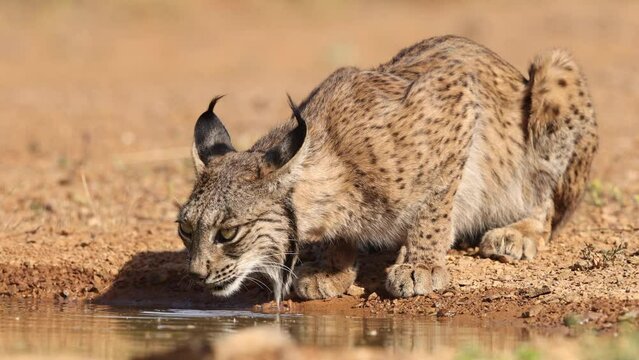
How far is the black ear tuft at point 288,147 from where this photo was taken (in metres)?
7.25

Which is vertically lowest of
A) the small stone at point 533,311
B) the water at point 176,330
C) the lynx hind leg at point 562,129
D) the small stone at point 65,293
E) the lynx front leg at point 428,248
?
the water at point 176,330

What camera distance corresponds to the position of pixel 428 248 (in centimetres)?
807

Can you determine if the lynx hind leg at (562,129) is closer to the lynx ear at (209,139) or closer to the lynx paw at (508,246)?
the lynx paw at (508,246)

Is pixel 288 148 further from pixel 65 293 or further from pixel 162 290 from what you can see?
pixel 65 293

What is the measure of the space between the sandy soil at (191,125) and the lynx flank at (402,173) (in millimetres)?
275

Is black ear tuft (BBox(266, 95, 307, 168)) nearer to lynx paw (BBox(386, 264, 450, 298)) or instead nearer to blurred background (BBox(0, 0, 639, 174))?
lynx paw (BBox(386, 264, 450, 298))

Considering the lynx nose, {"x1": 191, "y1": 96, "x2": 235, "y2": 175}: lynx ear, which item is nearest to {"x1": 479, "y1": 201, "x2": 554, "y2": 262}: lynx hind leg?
{"x1": 191, "y1": 96, "x2": 235, "y2": 175}: lynx ear

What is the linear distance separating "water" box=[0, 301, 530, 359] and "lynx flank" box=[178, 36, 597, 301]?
40cm

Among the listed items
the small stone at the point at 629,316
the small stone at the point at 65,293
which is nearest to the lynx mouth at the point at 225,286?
the small stone at the point at 65,293

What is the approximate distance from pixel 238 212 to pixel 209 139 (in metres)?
0.65

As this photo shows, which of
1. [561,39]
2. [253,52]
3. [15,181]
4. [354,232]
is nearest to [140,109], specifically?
[15,181]

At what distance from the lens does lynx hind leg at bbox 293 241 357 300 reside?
8.30 m

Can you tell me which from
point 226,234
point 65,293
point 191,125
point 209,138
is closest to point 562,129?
point 209,138

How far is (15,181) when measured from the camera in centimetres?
1205
